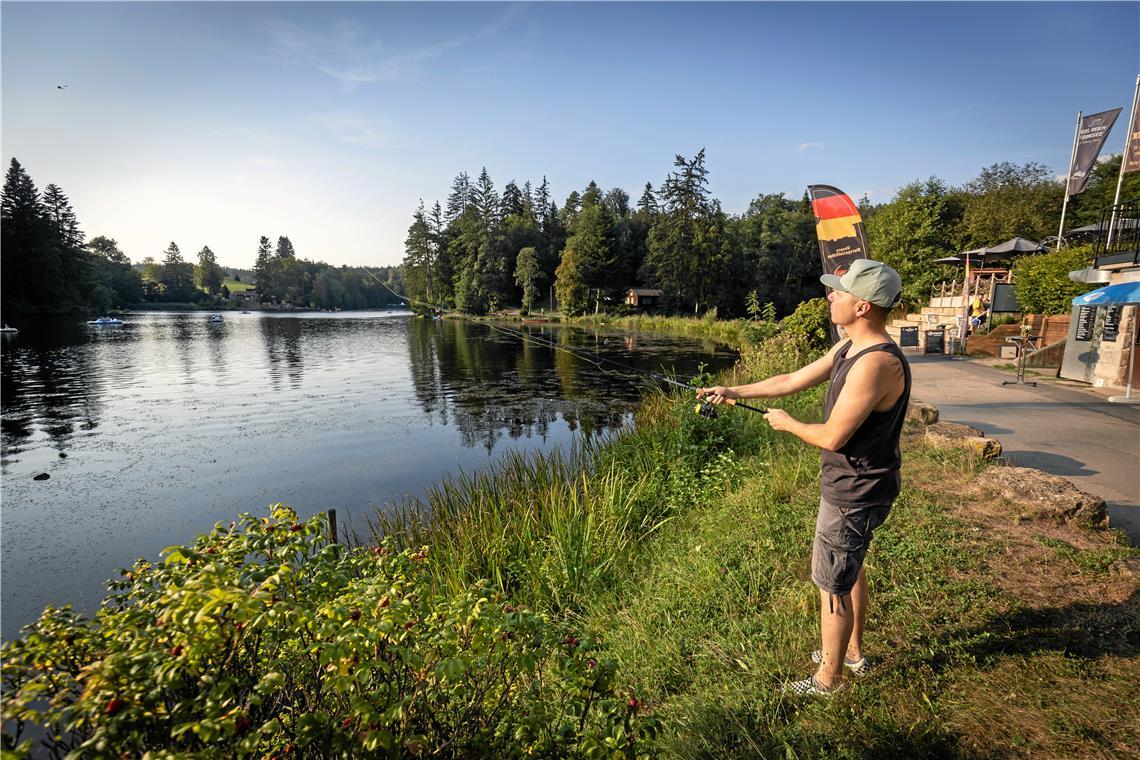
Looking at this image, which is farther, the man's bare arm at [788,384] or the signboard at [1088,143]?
the signboard at [1088,143]

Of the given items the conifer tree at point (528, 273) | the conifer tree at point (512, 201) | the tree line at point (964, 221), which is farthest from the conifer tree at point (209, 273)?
the tree line at point (964, 221)

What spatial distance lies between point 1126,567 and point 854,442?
110 inches

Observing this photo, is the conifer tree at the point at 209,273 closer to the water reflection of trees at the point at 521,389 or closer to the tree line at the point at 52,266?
the tree line at the point at 52,266

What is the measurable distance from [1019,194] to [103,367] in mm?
57833

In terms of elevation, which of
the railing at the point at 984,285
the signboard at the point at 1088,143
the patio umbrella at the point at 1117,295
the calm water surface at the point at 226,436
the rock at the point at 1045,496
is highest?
the signboard at the point at 1088,143

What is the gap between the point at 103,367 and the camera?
22.7 m

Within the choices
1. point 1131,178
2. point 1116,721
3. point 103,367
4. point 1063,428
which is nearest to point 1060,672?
point 1116,721

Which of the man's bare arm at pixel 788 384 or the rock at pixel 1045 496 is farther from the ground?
the man's bare arm at pixel 788 384

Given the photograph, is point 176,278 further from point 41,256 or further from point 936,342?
point 936,342

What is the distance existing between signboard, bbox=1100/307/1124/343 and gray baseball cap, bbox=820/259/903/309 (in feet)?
34.4

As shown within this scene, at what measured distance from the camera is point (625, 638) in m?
3.79

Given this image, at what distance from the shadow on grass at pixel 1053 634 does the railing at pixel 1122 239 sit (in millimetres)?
9298

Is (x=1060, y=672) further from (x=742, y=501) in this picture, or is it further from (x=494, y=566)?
(x=494, y=566)

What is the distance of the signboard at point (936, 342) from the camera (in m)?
17.0
